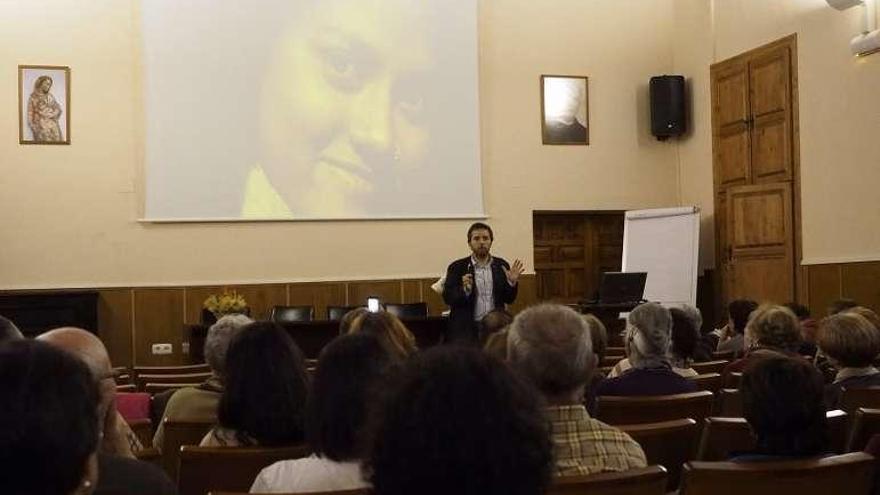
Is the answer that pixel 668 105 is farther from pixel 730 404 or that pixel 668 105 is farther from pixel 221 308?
pixel 730 404

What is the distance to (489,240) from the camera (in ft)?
25.9

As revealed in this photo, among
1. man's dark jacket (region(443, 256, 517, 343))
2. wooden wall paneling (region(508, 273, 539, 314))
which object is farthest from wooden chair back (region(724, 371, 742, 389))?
wooden wall paneling (region(508, 273, 539, 314))

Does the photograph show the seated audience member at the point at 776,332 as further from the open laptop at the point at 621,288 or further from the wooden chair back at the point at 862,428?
the open laptop at the point at 621,288

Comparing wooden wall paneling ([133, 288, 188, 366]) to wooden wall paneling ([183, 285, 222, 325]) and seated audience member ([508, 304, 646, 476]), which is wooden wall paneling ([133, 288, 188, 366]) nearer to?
wooden wall paneling ([183, 285, 222, 325])

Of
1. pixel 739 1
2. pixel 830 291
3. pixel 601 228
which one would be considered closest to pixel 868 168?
pixel 830 291

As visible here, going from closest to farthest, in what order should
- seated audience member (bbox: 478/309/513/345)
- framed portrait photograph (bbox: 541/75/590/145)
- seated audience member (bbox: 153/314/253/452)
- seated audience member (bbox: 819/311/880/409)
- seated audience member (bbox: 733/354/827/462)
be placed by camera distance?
seated audience member (bbox: 733/354/827/462) → seated audience member (bbox: 153/314/253/452) → seated audience member (bbox: 819/311/880/409) → seated audience member (bbox: 478/309/513/345) → framed portrait photograph (bbox: 541/75/590/145)

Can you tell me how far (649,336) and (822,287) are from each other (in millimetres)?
6935

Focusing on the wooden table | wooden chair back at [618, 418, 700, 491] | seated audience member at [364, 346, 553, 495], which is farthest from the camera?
the wooden table

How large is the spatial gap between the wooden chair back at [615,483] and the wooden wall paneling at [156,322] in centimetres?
944

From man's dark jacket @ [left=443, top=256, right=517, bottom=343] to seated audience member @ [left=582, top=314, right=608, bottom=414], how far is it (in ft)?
7.87

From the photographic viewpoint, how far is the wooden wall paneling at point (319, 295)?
37.8ft

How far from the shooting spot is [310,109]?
11.5m

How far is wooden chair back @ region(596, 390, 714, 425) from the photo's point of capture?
12.0ft

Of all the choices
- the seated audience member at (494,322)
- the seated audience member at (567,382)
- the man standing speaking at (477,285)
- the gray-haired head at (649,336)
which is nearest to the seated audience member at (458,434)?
the seated audience member at (567,382)
